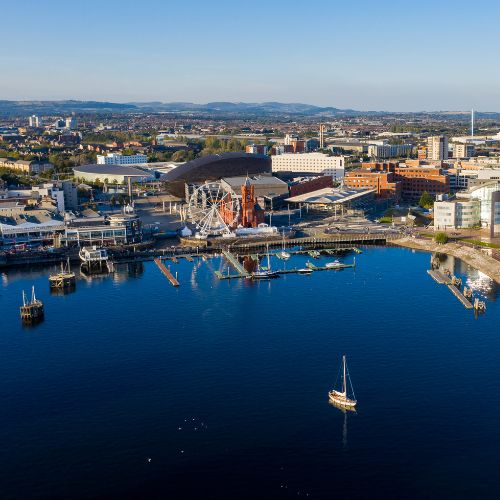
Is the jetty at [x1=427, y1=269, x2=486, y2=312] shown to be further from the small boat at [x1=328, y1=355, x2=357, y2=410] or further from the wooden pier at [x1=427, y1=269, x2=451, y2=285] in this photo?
the small boat at [x1=328, y1=355, x2=357, y2=410]

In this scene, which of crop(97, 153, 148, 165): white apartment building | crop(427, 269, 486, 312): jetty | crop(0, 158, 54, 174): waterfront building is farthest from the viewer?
crop(97, 153, 148, 165): white apartment building

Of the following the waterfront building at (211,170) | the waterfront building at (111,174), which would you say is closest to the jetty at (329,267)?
the waterfront building at (211,170)

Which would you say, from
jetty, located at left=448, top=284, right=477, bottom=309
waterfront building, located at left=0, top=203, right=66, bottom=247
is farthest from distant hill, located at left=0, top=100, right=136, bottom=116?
jetty, located at left=448, top=284, right=477, bottom=309

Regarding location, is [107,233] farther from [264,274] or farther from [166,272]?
[264,274]

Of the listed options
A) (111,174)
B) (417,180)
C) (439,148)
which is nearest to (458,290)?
(417,180)

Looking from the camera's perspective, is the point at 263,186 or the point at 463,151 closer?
the point at 263,186

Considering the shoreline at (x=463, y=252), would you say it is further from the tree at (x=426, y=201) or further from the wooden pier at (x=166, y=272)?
the wooden pier at (x=166, y=272)
